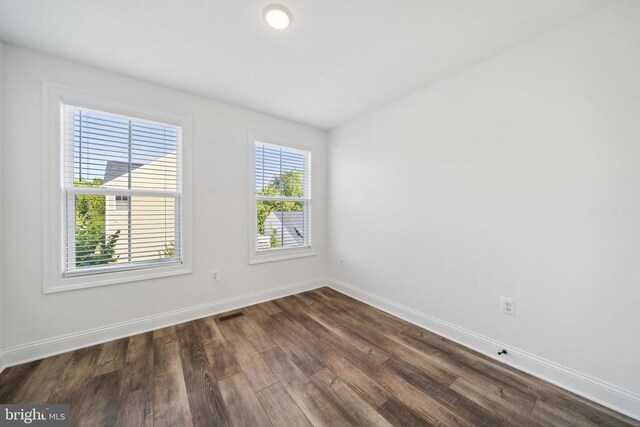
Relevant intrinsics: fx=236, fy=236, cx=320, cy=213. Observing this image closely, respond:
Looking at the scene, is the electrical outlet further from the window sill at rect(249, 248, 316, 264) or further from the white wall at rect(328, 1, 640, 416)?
the window sill at rect(249, 248, 316, 264)

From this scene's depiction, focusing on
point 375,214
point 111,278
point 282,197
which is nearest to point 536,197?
point 375,214

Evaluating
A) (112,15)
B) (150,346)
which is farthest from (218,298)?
(112,15)

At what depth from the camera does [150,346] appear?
2078 millimetres

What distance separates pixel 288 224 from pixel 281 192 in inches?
18.7

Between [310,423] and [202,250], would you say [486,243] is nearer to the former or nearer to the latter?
[310,423]

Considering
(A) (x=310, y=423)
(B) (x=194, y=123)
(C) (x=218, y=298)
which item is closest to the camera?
(A) (x=310, y=423)

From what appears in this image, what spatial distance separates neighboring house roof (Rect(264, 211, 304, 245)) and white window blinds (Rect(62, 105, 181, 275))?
1127 millimetres

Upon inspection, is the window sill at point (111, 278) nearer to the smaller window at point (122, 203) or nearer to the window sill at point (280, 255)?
the smaller window at point (122, 203)

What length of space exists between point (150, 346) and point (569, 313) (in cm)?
328

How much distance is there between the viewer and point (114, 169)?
7.23ft

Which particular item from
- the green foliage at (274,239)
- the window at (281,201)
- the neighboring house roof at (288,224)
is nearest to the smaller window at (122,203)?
the window at (281,201)

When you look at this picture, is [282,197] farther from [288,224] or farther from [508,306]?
[508,306]

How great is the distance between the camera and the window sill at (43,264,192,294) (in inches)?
77.4

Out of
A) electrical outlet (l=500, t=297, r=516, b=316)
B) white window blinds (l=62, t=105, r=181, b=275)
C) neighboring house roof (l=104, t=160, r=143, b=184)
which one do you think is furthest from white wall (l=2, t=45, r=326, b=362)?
electrical outlet (l=500, t=297, r=516, b=316)
